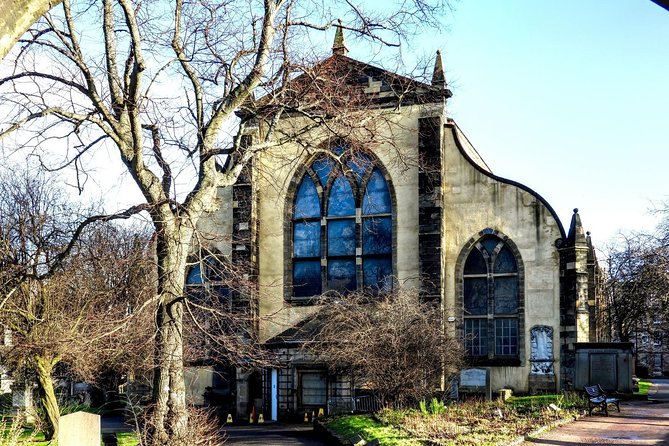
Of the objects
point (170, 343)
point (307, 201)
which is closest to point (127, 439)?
point (170, 343)

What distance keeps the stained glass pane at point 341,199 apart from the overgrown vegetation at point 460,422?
9.86 metres

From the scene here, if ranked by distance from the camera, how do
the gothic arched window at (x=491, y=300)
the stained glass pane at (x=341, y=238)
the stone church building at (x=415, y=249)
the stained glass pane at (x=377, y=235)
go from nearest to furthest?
1. the stone church building at (x=415, y=249)
2. the gothic arched window at (x=491, y=300)
3. the stained glass pane at (x=377, y=235)
4. the stained glass pane at (x=341, y=238)

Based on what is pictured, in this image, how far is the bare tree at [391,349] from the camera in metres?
22.5

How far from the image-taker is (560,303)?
96.5 feet

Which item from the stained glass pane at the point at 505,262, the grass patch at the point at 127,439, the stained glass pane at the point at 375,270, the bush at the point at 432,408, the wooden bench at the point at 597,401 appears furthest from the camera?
the stained glass pane at the point at 375,270

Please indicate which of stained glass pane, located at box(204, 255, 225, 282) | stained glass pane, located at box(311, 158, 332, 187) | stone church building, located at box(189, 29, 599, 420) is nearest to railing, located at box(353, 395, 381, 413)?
stone church building, located at box(189, 29, 599, 420)

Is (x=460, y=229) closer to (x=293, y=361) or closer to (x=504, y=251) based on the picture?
(x=504, y=251)

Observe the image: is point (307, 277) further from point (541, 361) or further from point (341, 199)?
point (541, 361)

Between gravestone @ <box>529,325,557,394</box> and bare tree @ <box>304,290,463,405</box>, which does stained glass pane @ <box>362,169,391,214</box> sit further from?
bare tree @ <box>304,290,463,405</box>

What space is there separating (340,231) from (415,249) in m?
3.18

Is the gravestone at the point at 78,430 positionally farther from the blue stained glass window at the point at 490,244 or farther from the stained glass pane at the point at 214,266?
the blue stained glass window at the point at 490,244

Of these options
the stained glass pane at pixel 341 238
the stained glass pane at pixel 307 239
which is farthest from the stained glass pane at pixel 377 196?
the stained glass pane at pixel 307 239

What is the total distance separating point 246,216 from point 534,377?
12409mm

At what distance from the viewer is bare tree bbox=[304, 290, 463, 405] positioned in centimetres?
2245
